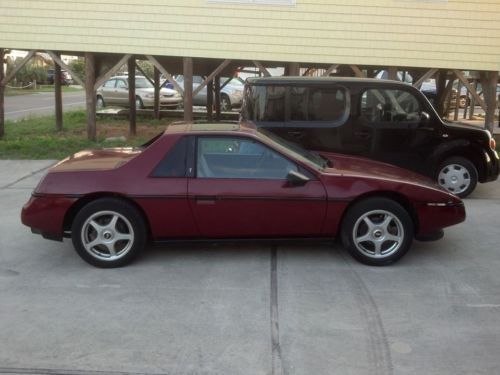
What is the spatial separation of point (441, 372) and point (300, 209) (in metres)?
2.00

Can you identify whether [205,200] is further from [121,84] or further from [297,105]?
[121,84]

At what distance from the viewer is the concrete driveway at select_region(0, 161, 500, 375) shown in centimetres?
356

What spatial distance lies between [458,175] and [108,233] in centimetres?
503

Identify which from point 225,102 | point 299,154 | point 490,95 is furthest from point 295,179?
point 225,102

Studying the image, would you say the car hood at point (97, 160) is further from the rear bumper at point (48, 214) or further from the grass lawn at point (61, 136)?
the grass lawn at point (61, 136)

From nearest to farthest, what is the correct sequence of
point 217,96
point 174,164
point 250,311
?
point 250,311 < point 174,164 < point 217,96

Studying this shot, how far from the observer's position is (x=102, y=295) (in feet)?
14.9

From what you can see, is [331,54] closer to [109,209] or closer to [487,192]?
[487,192]

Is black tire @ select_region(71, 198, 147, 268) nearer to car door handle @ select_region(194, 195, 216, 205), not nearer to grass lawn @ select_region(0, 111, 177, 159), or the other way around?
car door handle @ select_region(194, 195, 216, 205)

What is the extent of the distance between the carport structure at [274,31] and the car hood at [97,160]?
20.6 ft

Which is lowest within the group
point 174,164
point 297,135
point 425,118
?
point 174,164

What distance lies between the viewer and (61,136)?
1346 centimetres

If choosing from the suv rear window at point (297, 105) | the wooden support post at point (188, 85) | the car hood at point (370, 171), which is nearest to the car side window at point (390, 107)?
the suv rear window at point (297, 105)

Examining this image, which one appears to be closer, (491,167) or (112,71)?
(491,167)
